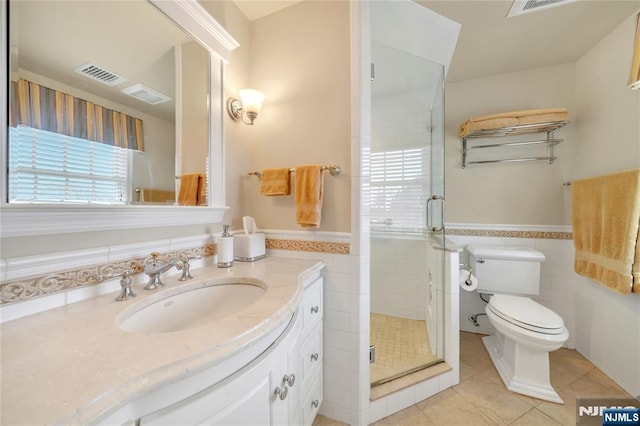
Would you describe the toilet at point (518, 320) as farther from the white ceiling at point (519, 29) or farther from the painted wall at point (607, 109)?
the white ceiling at point (519, 29)

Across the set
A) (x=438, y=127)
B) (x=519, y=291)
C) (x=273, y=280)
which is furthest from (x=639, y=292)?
(x=273, y=280)

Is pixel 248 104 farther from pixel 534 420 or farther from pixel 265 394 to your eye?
pixel 534 420

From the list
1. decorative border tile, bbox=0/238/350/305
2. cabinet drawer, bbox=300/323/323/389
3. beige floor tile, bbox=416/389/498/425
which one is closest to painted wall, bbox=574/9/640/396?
beige floor tile, bbox=416/389/498/425

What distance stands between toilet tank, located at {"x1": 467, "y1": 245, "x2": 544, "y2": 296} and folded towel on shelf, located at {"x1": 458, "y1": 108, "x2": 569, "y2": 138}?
3.32ft

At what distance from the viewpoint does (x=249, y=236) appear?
1295 mm

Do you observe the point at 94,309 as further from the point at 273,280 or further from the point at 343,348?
the point at 343,348

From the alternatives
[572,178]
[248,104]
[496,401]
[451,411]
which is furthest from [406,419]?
[572,178]

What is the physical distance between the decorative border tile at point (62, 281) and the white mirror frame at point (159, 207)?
133mm

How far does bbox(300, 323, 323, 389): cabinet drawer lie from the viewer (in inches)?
41.1

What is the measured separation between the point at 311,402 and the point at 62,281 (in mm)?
1114

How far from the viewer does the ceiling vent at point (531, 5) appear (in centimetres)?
138

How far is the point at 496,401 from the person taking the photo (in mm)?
1419

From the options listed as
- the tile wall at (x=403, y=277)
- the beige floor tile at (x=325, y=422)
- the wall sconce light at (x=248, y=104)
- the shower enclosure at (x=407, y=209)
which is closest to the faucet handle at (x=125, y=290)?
the wall sconce light at (x=248, y=104)

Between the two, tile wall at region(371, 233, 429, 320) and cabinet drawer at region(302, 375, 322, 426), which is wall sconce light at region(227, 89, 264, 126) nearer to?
tile wall at region(371, 233, 429, 320)
